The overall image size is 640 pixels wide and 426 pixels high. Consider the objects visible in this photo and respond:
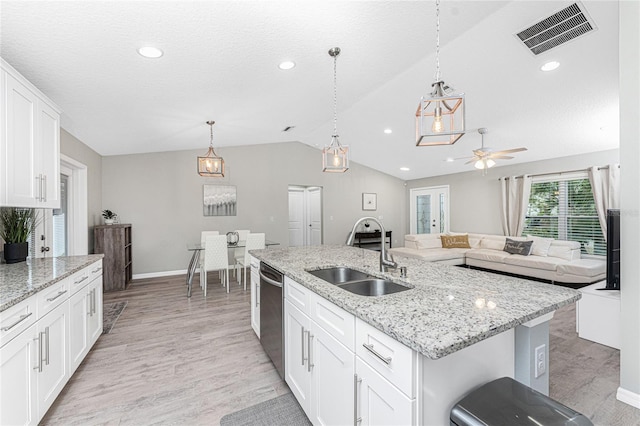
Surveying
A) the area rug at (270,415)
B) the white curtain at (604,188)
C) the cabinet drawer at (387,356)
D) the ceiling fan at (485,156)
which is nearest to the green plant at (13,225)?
the area rug at (270,415)

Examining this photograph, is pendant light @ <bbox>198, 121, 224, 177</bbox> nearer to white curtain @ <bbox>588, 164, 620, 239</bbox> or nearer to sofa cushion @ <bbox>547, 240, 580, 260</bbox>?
sofa cushion @ <bbox>547, 240, 580, 260</bbox>

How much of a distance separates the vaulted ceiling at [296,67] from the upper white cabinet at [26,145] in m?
0.19

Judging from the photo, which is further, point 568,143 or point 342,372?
point 568,143

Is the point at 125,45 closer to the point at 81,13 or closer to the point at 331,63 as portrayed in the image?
the point at 81,13

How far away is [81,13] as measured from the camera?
1666 millimetres

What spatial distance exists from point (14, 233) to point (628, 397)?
467cm

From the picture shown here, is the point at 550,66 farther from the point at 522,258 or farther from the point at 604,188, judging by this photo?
the point at 522,258


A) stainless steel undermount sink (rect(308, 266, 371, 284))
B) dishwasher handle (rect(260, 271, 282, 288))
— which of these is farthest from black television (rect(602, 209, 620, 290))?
dishwasher handle (rect(260, 271, 282, 288))

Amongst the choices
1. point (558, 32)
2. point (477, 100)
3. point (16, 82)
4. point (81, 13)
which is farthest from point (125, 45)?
point (477, 100)

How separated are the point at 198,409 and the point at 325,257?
1378 mm

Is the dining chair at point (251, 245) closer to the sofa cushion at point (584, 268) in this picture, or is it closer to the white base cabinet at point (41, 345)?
the white base cabinet at point (41, 345)

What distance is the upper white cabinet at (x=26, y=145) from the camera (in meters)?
1.90

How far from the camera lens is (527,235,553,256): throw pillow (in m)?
5.30

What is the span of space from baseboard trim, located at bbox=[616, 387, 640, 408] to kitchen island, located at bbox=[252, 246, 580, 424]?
117 centimetres
